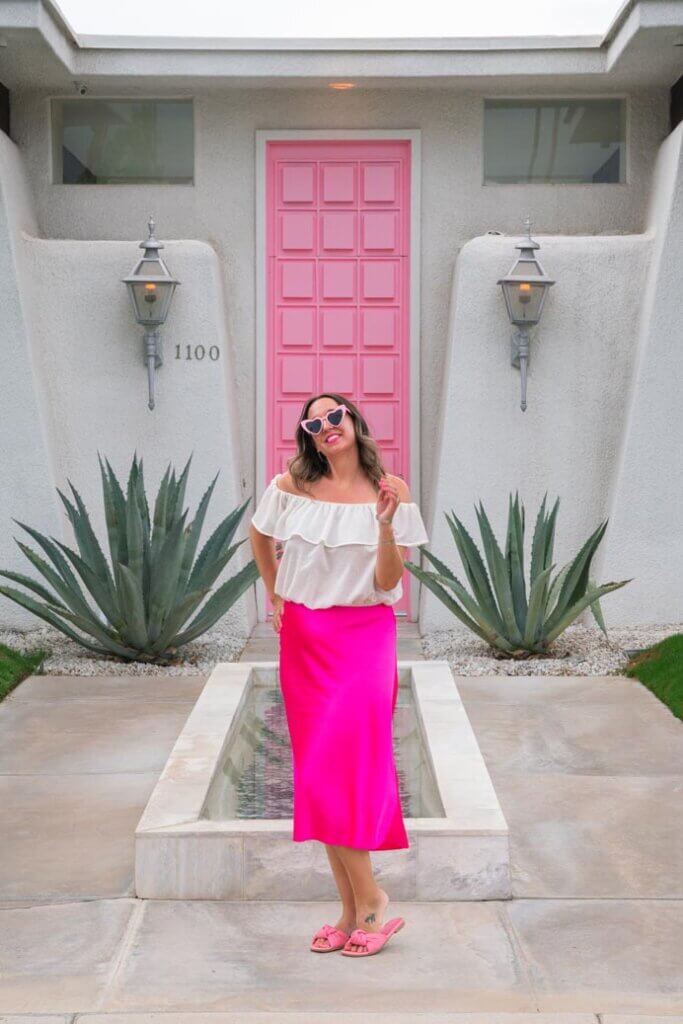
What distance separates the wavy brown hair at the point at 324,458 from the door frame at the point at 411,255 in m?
5.66

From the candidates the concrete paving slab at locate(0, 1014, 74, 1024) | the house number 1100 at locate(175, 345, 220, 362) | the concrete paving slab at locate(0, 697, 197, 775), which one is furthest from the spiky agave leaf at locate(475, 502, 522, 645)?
the concrete paving slab at locate(0, 1014, 74, 1024)

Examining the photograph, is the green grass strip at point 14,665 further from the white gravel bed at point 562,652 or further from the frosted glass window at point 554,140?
the frosted glass window at point 554,140

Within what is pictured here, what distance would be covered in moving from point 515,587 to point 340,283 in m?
2.90

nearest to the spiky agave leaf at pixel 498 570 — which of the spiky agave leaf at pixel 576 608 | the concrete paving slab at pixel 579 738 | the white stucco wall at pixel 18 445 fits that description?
the spiky agave leaf at pixel 576 608

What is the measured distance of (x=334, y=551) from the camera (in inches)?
148

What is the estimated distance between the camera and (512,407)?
9.10 m

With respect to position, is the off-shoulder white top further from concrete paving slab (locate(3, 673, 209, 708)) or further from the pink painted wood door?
the pink painted wood door

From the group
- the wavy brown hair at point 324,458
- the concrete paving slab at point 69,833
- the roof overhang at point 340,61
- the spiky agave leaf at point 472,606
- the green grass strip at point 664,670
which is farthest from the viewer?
the roof overhang at point 340,61

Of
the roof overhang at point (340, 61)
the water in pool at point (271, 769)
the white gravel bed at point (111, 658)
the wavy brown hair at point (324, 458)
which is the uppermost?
the roof overhang at point (340, 61)

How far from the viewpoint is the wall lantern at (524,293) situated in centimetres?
880

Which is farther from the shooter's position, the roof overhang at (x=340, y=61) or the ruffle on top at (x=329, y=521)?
the roof overhang at (x=340, y=61)

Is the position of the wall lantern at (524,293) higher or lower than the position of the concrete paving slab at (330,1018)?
higher

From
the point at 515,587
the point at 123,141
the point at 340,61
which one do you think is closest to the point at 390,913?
the point at 515,587

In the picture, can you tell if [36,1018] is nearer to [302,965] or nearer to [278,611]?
[302,965]
